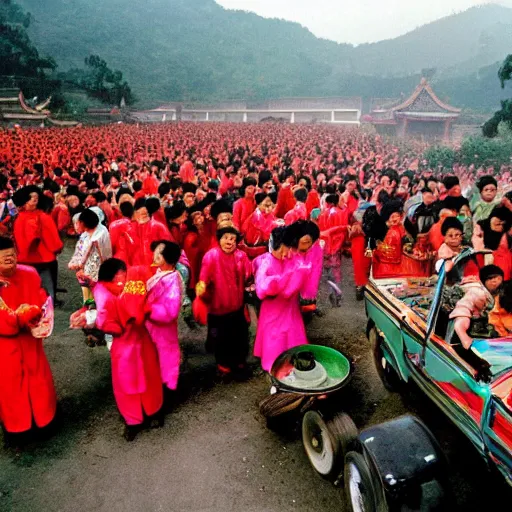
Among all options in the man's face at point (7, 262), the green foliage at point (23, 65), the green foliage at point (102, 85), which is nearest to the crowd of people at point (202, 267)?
the man's face at point (7, 262)

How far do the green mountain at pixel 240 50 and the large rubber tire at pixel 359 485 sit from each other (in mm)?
43498

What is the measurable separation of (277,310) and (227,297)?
1.84 feet

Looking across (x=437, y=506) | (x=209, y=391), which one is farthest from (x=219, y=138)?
(x=437, y=506)

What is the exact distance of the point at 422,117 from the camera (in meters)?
28.8

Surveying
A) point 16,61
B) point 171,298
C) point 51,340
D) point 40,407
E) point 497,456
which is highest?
point 16,61

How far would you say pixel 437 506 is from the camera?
2846mm

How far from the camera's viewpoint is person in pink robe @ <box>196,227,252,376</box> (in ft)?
14.6

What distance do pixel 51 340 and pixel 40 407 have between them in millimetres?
2230

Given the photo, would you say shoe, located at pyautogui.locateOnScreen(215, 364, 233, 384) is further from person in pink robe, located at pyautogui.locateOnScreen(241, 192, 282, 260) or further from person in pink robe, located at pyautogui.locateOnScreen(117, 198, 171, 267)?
person in pink robe, located at pyautogui.locateOnScreen(241, 192, 282, 260)

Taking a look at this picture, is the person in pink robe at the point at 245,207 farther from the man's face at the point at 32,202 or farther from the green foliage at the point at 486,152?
the green foliage at the point at 486,152

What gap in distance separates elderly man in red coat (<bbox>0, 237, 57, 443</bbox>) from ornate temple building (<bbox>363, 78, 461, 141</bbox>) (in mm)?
28534

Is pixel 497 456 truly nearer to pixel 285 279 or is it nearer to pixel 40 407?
pixel 285 279

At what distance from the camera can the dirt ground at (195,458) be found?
135 inches

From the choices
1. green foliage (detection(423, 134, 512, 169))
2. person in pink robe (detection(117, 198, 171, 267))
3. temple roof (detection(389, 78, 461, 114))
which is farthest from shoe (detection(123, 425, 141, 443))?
temple roof (detection(389, 78, 461, 114))
